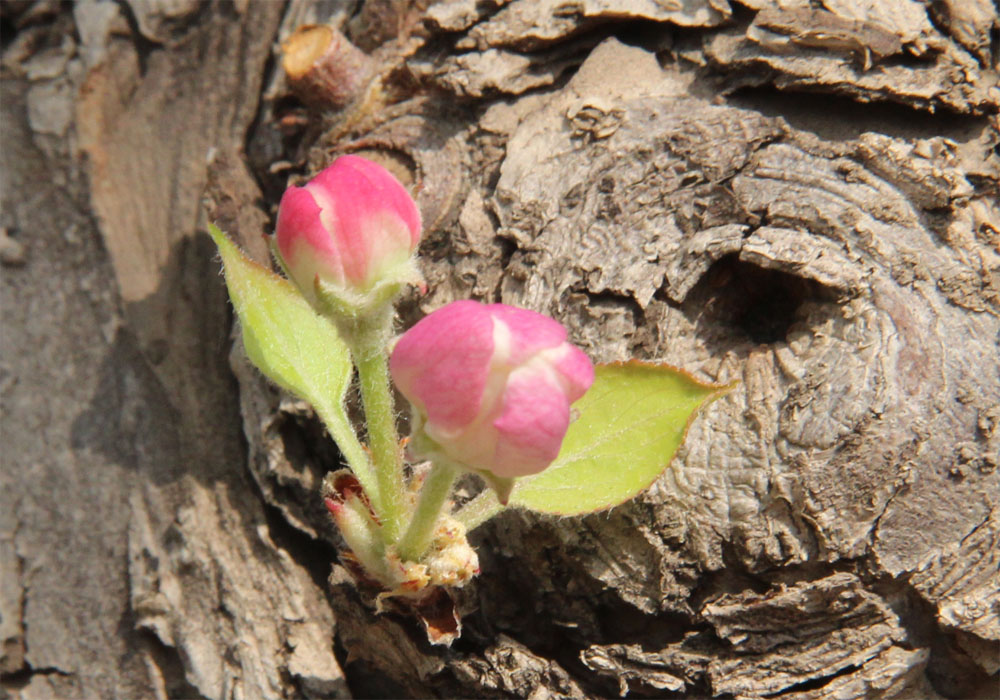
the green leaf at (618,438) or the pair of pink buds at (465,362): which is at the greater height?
the pair of pink buds at (465,362)

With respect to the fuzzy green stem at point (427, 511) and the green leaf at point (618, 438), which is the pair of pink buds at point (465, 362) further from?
the green leaf at point (618, 438)

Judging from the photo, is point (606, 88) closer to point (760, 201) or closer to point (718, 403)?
point (760, 201)

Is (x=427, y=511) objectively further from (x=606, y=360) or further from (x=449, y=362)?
(x=606, y=360)

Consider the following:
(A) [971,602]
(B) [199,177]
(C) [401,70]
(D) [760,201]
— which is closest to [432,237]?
(C) [401,70]

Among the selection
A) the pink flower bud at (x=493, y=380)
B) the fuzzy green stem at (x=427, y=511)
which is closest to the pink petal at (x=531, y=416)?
the pink flower bud at (x=493, y=380)

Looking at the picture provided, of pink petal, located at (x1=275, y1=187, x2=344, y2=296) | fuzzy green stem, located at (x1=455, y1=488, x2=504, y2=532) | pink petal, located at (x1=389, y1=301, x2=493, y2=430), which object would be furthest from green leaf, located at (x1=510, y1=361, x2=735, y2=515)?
pink petal, located at (x1=275, y1=187, x2=344, y2=296)

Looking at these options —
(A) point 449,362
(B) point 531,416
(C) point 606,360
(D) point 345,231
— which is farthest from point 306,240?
(C) point 606,360

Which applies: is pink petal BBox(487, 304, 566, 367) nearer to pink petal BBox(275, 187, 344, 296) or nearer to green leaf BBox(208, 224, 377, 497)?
pink petal BBox(275, 187, 344, 296)
